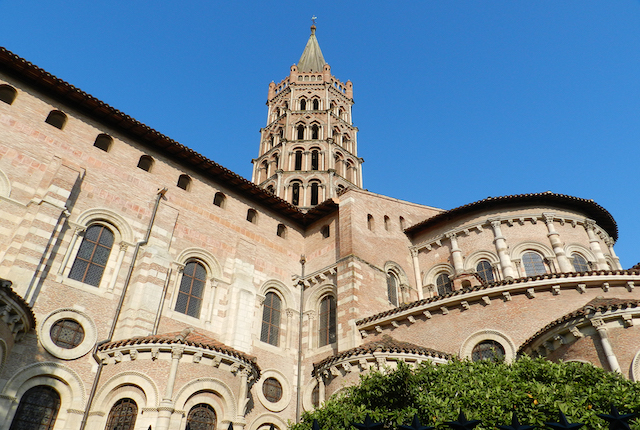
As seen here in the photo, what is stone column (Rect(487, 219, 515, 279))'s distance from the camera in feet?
72.1

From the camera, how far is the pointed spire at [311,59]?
161 ft

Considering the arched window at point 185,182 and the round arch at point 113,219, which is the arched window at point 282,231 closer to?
the arched window at point 185,182

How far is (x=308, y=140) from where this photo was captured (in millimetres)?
40562

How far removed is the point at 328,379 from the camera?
58.9ft

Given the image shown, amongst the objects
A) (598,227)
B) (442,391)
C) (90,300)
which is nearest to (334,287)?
(90,300)

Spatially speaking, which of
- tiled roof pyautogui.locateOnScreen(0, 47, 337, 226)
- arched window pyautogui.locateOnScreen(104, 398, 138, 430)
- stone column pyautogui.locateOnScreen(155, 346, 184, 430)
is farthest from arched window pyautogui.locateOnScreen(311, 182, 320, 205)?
arched window pyautogui.locateOnScreen(104, 398, 138, 430)

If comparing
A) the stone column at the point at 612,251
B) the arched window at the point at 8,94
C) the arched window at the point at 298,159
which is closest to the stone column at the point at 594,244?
the stone column at the point at 612,251

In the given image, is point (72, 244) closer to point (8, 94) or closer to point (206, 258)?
point (206, 258)

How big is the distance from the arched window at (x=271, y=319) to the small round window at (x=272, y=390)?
5.97 ft

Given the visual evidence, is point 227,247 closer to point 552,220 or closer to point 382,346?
point 382,346

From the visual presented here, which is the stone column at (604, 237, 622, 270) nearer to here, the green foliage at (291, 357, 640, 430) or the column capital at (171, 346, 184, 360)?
the green foliage at (291, 357, 640, 430)

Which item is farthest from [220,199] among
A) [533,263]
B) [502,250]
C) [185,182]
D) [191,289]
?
[533,263]

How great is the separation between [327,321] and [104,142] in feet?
42.2

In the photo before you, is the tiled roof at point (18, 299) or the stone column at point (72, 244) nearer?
the tiled roof at point (18, 299)
